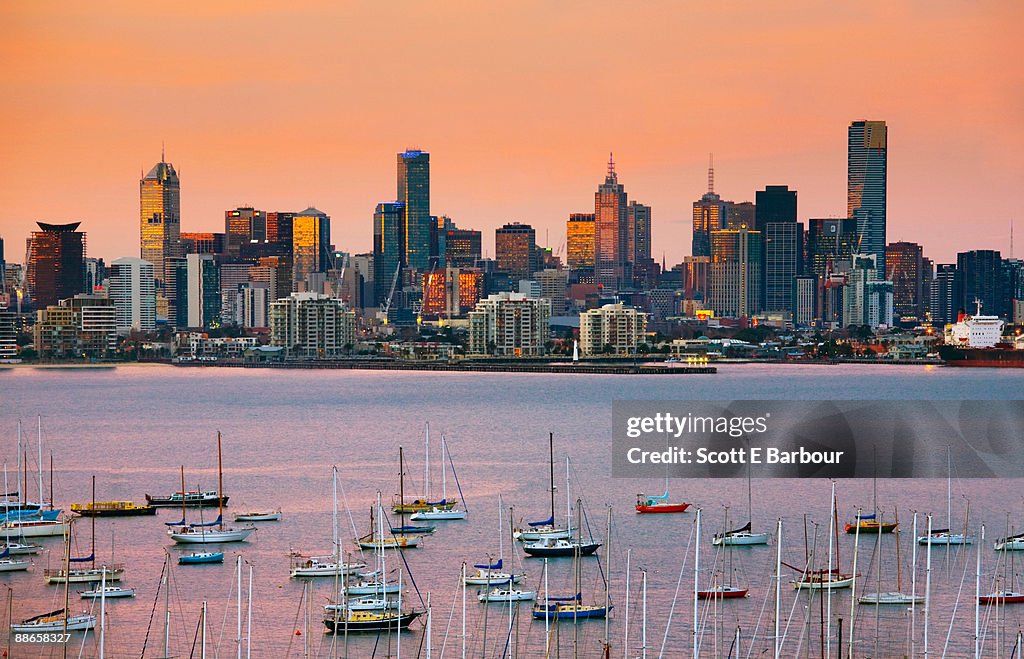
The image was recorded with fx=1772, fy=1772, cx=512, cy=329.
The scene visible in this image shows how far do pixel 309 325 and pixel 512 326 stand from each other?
37.0 feet

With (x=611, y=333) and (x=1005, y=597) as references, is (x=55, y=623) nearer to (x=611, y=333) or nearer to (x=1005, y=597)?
(x=1005, y=597)

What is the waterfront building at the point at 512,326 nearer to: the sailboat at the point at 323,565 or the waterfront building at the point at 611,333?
the waterfront building at the point at 611,333

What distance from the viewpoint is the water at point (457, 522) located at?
1452 centimetres

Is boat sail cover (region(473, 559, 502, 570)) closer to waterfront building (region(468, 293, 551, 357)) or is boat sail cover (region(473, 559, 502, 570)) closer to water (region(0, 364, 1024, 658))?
water (region(0, 364, 1024, 658))

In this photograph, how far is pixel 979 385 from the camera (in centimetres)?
6081

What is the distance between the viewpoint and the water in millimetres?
14516

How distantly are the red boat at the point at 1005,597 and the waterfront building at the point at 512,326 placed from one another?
69608 mm

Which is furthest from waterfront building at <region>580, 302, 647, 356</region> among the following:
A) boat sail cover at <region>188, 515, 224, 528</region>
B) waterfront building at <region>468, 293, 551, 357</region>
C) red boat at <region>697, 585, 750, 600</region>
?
red boat at <region>697, 585, 750, 600</region>

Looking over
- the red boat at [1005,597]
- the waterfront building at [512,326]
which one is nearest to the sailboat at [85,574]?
the red boat at [1005,597]

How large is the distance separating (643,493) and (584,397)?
28316mm

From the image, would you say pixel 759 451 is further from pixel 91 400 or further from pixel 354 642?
pixel 91 400

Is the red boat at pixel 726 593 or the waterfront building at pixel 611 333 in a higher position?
the waterfront building at pixel 611 333

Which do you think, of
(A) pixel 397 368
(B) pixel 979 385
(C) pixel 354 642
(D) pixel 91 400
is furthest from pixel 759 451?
(A) pixel 397 368

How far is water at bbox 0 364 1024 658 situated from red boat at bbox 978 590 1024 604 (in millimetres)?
143
